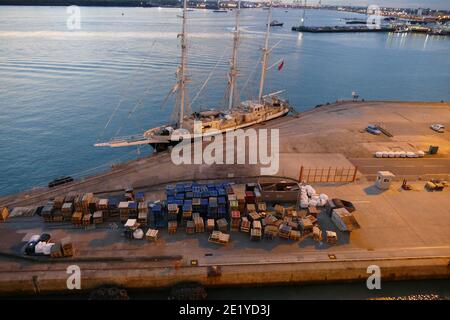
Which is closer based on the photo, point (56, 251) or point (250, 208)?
point (56, 251)

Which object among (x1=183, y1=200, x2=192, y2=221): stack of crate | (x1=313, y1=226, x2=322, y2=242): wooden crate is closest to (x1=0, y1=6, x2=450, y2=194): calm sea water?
(x1=183, y1=200, x2=192, y2=221): stack of crate

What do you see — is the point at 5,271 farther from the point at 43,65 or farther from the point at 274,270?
the point at 43,65

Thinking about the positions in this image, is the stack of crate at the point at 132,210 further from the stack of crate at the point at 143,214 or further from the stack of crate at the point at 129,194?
the stack of crate at the point at 129,194

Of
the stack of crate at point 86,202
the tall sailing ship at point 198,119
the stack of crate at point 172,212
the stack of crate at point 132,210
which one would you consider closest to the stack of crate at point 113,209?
the stack of crate at point 132,210

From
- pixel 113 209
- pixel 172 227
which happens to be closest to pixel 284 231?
pixel 172 227

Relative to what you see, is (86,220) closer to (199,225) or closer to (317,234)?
(199,225)

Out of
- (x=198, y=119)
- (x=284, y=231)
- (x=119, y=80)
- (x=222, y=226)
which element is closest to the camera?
(x=284, y=231)

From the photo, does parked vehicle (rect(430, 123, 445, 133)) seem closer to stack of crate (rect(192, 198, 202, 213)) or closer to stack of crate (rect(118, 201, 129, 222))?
stack of crate (rect(192, 198, 202, 213))
